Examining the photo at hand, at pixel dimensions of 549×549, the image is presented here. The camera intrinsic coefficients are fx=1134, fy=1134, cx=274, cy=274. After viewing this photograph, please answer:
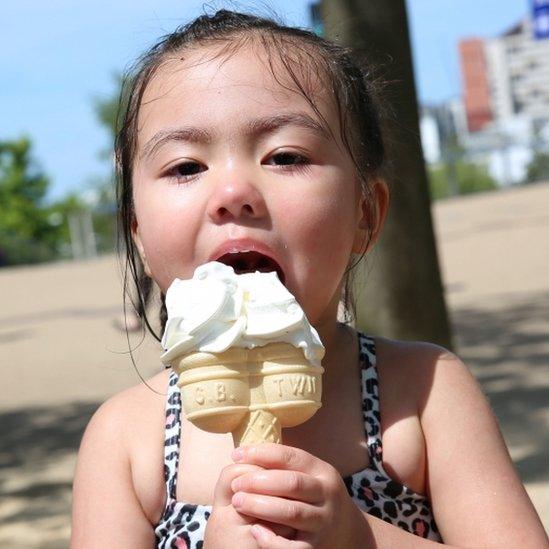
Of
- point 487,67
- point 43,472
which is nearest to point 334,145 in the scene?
point 43,472

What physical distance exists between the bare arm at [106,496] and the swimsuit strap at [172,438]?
0.09m

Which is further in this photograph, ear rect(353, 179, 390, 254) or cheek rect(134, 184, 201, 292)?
ear rect(353, 179, 390, 254)

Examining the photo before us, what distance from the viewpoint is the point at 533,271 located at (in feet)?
53.5

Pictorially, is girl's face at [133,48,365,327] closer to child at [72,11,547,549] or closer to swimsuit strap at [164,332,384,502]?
child at [72,11,547,549]

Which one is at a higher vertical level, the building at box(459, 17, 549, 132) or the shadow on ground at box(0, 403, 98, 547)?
the building at box(459, 17, 549, 132)

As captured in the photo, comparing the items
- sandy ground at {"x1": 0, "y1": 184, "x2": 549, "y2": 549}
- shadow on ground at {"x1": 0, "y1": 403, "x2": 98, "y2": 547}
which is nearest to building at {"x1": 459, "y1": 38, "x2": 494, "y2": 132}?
sandy ground at {"x1": 0, "y1": 184, "x2": 549, "y2": 549}

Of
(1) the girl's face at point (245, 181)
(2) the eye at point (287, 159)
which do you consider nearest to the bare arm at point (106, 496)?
(1) the girl's face at point (245, 181)

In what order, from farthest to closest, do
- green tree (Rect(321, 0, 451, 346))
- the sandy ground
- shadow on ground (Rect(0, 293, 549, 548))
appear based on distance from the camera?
the sandy ground, shadow on ground (Rect(0, 293, 549, 548)), green tree (Rect(321, 0, 451, 346))

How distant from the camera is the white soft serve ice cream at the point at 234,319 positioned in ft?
6.51

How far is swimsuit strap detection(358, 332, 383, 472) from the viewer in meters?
2.38

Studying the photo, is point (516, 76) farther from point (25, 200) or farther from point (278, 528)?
point (278, 528)

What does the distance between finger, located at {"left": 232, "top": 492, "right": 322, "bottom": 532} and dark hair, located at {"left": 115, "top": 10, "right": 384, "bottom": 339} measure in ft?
2.63

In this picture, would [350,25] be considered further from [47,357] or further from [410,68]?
[47,357]

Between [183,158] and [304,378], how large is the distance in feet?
1.89
